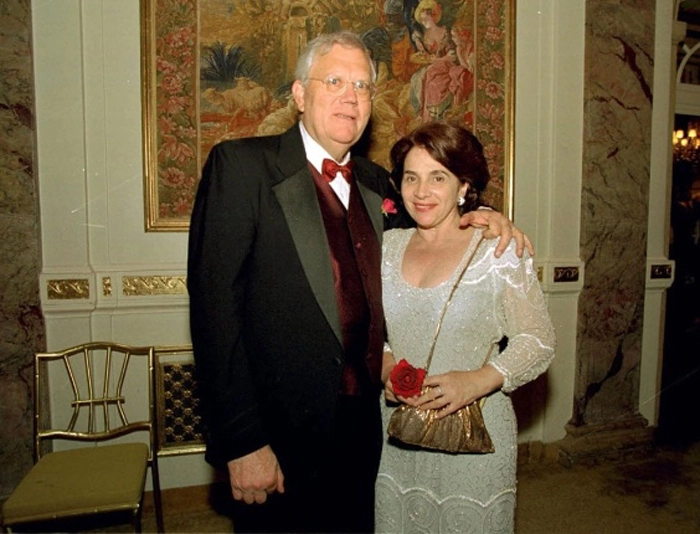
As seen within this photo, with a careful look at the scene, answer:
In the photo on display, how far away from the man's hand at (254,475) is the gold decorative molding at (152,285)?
1673mm

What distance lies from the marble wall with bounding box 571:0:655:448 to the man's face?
246 centimetres

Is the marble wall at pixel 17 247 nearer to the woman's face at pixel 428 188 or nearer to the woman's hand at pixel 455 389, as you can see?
the woman's face at pixel 428 188

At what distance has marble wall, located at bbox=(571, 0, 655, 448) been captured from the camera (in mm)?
3703

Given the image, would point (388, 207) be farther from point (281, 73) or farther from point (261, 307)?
point (281, 73)

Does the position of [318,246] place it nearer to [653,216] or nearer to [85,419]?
[85,419]

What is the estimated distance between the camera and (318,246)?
67.3 inches

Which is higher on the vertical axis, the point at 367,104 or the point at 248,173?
the point at 367,104

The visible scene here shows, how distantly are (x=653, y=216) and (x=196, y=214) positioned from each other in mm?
3603

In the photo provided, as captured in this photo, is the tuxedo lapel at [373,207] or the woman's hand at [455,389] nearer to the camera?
the woman's hand at [455,389]

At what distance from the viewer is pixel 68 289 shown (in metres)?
2.88

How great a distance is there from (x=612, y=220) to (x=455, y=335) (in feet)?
8.55

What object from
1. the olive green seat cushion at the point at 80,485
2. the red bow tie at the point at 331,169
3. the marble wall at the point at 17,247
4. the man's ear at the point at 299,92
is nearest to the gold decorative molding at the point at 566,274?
the red bow tie at the point at 331,169

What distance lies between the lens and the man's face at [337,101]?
70.2 inches

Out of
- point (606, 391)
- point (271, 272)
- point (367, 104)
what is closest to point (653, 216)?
point (606, 391)
